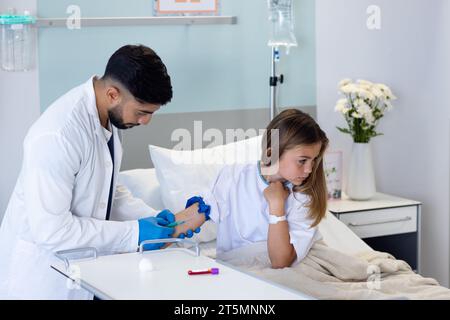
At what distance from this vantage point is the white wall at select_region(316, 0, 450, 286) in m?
3.61

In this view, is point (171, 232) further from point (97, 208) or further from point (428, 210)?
point (428, 210)

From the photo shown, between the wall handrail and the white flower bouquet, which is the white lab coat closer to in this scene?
the wall handrail

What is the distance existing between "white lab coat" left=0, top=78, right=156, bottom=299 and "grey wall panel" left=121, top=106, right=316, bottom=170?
871mm

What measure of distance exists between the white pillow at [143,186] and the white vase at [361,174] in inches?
40.1

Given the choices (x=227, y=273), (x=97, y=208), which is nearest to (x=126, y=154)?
(x=97, y=208)

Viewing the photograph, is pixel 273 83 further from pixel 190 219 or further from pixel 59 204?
pixel 59 204

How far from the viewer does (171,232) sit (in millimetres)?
2207

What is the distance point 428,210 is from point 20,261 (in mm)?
2438

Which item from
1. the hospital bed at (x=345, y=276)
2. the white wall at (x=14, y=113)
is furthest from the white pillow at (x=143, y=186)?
the white wall at (x=14, y=113)

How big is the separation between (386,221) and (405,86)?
2.58 ft

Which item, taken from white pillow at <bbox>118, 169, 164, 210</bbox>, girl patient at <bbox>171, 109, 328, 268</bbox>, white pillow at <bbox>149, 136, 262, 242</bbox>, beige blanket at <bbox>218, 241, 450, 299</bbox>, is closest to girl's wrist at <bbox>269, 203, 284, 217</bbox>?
girl patient at <bbox>171, 109, 328, 268</bbox>

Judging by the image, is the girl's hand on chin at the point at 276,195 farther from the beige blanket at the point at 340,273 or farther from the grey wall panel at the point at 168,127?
the grey wall panel at the point at 168,127

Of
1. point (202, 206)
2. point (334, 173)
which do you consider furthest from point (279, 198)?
point (334, 173)

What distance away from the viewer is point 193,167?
2992 millimetres
